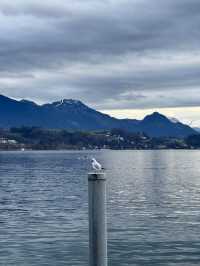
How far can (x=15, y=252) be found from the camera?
4594cm

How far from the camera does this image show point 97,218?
1683 centimetres

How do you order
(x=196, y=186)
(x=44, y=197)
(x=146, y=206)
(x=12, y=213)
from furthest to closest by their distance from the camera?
(x=196, y=186), (x=44, y=197), (x=146, y=206), (x=12, y=213)

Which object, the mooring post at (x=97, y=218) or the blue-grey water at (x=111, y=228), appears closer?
the mooring post at (x=97, y=218)

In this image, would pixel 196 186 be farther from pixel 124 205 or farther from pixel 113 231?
pixel 113 231

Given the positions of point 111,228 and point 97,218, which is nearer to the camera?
point 97,218

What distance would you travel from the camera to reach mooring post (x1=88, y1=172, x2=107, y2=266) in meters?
16.6

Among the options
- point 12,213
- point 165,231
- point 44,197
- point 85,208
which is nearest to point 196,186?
point 44,197

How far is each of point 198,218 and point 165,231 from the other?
35.3 ft

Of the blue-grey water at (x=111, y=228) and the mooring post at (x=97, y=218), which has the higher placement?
the mooring post at (x=97, y=218)

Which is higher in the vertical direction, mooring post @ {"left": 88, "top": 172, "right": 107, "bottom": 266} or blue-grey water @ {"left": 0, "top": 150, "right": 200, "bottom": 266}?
mooring post @ {"left": 88, "top": 172, "right": 107, "bottom": 266}

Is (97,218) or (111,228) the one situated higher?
(97,218)

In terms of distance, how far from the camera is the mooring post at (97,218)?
1661 centimetres

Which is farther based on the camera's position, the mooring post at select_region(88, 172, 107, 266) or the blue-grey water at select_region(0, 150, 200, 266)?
the blue-grey water at select_region(0, 150, 200, 266)

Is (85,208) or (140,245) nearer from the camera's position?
(140,245)
